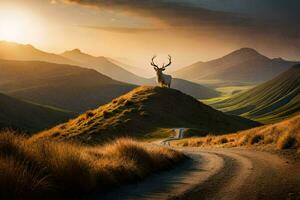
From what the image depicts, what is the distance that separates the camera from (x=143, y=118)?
7719cm

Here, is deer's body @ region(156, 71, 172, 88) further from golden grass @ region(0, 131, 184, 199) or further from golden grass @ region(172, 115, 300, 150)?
golden grass @ region(0, 131, 184, 199)

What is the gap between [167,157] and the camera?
835 inches

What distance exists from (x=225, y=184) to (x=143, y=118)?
6346cm

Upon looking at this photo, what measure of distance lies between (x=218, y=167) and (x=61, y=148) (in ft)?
28.3

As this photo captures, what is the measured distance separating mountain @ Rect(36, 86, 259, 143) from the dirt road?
4441 cm

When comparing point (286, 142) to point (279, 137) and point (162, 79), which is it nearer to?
point (279, 137)

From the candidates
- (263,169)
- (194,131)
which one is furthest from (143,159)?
(194,131)

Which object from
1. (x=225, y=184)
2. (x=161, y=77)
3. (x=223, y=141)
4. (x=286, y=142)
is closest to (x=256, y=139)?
(x=286, y=142)

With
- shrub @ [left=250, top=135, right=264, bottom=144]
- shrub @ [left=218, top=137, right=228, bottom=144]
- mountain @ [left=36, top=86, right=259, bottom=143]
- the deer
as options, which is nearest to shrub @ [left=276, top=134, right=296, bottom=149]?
shrub @ [left=250, top=135, right=264, bottom=144]

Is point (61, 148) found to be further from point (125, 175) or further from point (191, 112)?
point (191, 112)

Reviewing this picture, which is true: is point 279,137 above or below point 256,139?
above

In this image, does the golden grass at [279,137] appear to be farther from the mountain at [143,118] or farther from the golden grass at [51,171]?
the mountain at [143,118]

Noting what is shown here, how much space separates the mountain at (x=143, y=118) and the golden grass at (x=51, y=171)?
46.3 m

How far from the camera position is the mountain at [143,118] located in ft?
223
